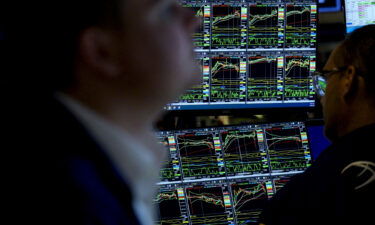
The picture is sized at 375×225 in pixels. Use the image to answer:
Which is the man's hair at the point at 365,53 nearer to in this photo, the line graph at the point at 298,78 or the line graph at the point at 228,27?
the line graph at the point at 298,78

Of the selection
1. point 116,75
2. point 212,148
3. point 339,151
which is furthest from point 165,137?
point 116,75

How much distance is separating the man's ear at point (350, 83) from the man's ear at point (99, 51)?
1152 mm

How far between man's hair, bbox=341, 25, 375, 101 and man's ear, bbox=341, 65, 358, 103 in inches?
0.7

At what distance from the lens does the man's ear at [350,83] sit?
58.6 inches

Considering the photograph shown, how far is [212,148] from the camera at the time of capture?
5.74 ft

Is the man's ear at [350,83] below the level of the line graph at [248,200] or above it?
above

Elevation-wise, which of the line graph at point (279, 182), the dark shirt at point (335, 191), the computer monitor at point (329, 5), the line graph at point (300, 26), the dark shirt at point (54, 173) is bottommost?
the line graph at point (279, 182)

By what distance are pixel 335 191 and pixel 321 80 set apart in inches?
19.5

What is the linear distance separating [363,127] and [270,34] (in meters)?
0.53

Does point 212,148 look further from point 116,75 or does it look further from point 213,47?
point 116,75

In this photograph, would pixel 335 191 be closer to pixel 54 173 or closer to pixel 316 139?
pixel 316 139

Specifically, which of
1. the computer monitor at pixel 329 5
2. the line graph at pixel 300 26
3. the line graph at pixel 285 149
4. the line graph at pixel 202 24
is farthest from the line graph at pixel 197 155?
the computer monitor at pixel 329 5

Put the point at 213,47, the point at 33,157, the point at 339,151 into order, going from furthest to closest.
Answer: the point at 213,47 < the point at 339,151 < the point at 33,157

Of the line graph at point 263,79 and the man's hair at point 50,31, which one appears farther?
the line graph at point 263,79
